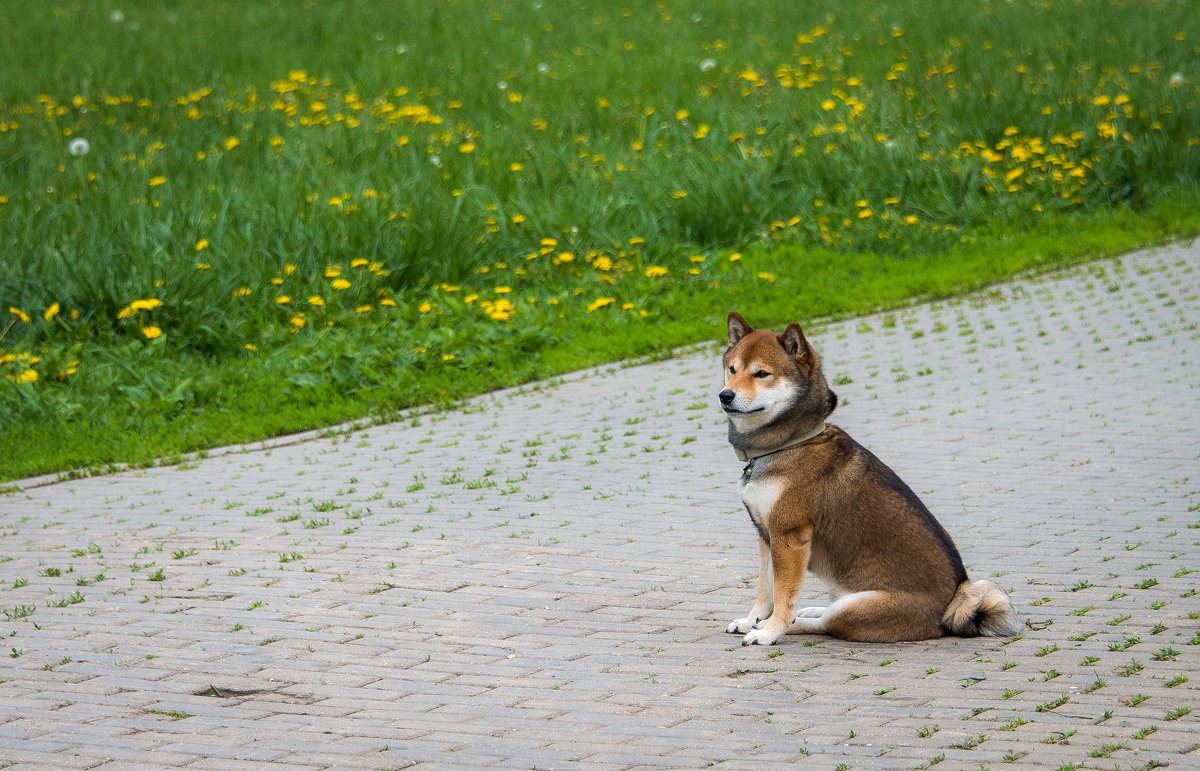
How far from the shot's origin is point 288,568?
21.0ft

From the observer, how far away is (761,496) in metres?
5.18

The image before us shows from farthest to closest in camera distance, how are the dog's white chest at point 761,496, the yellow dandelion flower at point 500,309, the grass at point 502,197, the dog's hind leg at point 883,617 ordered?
1. the yellow dandelion flower at point 500,309
2. the grass at point 502,197
3. the dog's white chest at point 761,496
4. the dog's hind leg at point 883,617

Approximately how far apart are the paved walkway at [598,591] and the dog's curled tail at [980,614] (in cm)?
9

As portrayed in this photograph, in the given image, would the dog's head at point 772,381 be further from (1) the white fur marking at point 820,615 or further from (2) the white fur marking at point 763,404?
(1) the white fur marking at point 820,615

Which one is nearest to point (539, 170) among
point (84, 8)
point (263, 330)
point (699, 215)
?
point (699, 215)

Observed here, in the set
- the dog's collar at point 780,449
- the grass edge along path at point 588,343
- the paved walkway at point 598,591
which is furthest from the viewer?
the grass edge along path at point 588,343

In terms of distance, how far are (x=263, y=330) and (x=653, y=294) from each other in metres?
3.50

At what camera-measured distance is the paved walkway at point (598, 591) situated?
432 cm

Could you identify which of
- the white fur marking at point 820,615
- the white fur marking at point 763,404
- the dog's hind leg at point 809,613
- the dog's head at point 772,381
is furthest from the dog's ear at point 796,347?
the dog's hind leg at point 809,613

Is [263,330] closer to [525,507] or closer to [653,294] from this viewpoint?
[653,294]

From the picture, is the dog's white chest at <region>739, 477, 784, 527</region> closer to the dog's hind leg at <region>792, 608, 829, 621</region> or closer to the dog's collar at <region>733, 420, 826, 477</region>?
the dog's collar at <region>733, 420, 826, 477</region>

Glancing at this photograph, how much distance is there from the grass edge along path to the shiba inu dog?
16.1ft

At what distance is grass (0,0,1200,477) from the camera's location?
10.5m

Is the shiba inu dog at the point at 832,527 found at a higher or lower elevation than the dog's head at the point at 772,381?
lower
